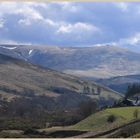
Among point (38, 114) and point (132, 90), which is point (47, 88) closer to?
point (38, 114)

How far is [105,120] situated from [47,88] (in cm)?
196

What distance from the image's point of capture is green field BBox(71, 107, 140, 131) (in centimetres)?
1719

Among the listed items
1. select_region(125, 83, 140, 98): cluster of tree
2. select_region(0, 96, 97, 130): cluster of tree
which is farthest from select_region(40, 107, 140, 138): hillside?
select_region(125, 83, 140, 98): cluster of tree

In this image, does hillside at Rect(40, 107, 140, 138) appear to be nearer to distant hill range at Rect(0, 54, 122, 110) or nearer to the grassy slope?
distant hill range at Rect(0, 54, 122, 110)

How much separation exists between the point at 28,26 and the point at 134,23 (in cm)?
293

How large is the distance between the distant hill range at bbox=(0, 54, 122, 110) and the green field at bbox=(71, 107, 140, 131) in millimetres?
406

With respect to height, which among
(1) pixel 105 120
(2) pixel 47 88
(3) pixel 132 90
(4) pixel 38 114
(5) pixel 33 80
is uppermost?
(5) pixel 33 80

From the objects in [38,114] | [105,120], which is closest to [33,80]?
[38,114]

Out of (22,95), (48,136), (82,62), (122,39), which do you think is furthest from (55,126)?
(82,62)

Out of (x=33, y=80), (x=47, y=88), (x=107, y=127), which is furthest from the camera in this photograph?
(x=33, y=80)

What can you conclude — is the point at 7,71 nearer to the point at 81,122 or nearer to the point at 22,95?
the point at 22,95

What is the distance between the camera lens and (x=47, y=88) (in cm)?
1800

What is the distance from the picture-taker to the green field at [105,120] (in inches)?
677

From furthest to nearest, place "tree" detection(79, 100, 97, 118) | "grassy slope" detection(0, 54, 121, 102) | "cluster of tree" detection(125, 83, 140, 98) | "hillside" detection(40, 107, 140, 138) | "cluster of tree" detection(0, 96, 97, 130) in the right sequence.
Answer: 1. "grassy slope" detection(0, 54, 121, 102)
2. "cluster of tree" detection(125, 83, 140, 98)
3. "tree" detection(79, 100, 97, 118)
4. "cluster of tree" detection(0, 96, 97, 130)
5. "hillside" detection(40, 107, 140, 138)
